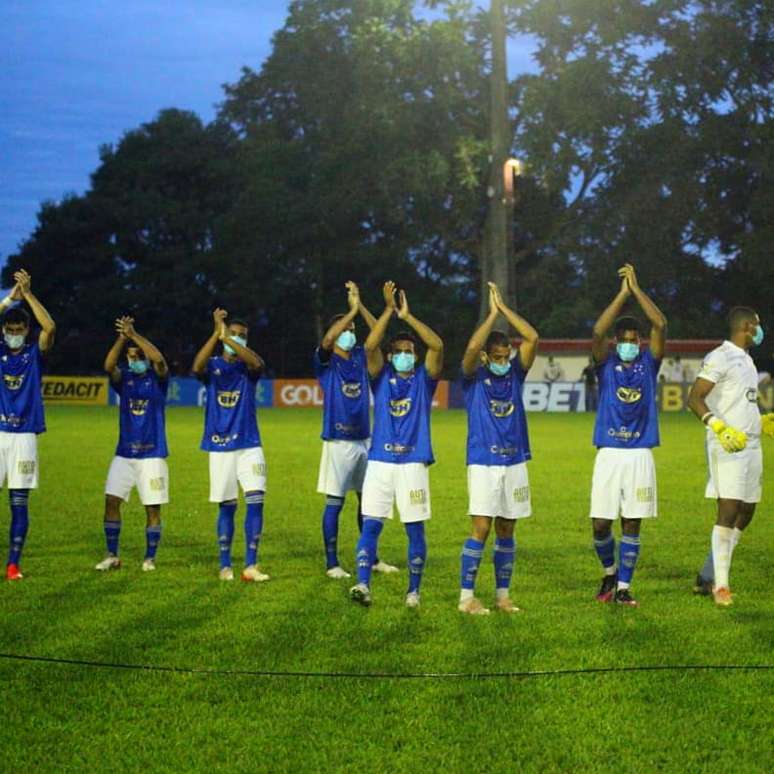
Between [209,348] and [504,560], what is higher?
[209,348]

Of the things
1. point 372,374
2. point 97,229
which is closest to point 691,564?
point 372,374

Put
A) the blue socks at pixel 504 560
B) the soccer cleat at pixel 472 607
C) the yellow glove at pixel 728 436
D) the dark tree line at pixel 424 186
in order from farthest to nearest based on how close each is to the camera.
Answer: the dark tree line at pixel 424 186
the yellow glove at pixel 728 436
the blue socks at pixel 504 560
the soccer cleat at pixel 472 607

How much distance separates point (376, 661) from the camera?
850cm

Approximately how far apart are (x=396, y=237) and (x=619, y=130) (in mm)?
15542

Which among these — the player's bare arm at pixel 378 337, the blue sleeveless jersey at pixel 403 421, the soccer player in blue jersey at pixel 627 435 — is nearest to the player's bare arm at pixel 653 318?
the soccer player in blue jersey at pixel 627 435

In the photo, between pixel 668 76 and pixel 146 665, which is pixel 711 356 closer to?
pixel 146 665

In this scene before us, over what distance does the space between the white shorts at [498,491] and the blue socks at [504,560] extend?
0.24m

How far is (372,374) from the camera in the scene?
1079 cm

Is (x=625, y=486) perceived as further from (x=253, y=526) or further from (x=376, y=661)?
(x=253, y=526)

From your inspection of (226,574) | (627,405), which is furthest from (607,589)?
(226,574)

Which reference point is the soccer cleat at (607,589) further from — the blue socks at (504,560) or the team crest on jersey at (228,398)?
the team crest on jersey at (228,398)

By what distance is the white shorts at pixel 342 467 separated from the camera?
12.4 meters

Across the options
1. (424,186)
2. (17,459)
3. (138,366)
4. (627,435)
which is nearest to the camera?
(627,435)

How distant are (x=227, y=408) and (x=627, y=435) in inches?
150
